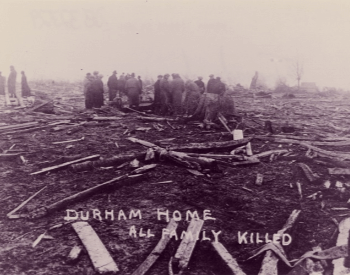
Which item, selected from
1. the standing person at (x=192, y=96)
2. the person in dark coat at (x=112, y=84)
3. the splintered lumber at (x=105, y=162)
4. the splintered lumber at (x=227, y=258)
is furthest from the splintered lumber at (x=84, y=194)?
the person in dark coat at (x=112, y=84)

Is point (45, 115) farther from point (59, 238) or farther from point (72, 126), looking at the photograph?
point (59, 238)

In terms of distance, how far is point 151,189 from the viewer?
207 inches

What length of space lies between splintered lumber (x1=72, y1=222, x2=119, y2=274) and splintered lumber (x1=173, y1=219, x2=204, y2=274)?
0.67 meters

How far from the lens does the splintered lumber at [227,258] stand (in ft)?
10.6

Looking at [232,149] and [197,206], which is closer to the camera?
[197,206]

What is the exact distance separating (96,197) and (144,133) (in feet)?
15.9

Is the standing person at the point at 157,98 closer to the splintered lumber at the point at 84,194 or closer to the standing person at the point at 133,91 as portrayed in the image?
the standing person at the point at 133,91

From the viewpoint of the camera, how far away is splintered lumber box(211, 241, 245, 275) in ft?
10.6

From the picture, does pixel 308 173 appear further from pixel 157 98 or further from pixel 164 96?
pixel 157 98

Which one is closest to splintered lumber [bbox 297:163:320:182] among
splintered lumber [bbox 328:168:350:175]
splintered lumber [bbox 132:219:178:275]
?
splintered lumber [bbox 328:168:350:175]

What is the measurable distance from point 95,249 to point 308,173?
13.6 ft

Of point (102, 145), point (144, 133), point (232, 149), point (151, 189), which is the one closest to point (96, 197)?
point (151, 189)

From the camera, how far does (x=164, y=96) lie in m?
13.5

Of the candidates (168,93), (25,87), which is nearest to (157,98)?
(168,93)
